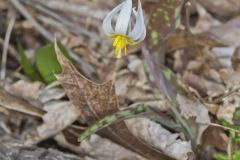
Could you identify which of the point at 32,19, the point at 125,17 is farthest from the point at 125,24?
the point at 32,19

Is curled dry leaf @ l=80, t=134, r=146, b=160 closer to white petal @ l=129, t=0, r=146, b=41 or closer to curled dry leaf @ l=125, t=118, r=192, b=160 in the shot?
curled dry leaf @ l=125, t=118, r=192, b=160

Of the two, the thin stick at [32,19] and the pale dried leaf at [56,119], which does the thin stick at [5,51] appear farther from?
the pale dried leaf at [56,119]

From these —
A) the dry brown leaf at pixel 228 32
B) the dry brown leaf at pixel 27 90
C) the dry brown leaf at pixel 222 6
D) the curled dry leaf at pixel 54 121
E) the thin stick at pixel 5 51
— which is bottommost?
the curled dry leaf at pixel 54 121

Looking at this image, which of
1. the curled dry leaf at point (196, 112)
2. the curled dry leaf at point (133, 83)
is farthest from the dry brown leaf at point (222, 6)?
the curled dry leaf at point (196, 112)

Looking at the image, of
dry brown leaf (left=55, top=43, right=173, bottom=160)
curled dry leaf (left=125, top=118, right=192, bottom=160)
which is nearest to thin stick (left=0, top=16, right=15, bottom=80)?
dry brown leaf (left=55, top=43, right=173, bottom=160)

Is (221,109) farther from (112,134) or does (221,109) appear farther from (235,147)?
(112,134)

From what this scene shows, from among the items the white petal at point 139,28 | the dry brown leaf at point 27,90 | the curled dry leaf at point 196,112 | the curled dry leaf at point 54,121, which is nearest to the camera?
the white petal at point 139,28

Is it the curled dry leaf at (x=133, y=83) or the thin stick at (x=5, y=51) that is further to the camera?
the thin stick at (x=5, y=51)
